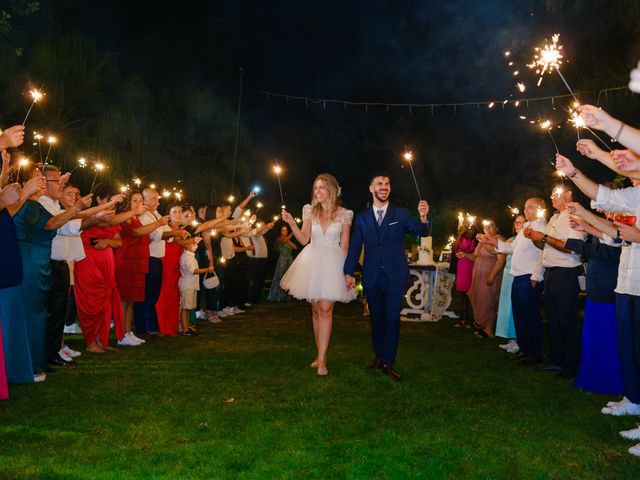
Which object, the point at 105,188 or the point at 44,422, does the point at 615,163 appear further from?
the point at 105,188

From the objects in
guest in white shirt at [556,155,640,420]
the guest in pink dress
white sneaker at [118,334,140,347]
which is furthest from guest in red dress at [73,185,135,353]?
the guest in pink dress

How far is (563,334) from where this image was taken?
7.60 meters

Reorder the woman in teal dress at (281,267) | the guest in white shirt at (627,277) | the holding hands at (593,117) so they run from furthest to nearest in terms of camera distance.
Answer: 1. the woman in teal dress at (281,267)
2. the guest in white shirt at (627,277)
3. the holding hands at (593,117)

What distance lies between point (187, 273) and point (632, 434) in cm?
746

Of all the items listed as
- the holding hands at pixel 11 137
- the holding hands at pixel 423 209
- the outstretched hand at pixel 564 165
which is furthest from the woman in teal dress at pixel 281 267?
the outstretched hand at pixel 564 165

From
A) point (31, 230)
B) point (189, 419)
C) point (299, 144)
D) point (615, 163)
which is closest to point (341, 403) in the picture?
point (189, 419)

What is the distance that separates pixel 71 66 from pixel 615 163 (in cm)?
1327

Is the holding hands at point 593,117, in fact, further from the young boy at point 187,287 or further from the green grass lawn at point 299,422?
the young boy at point 187,287

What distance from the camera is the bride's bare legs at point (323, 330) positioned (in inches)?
279

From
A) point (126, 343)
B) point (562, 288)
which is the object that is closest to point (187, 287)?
point (126, 343)

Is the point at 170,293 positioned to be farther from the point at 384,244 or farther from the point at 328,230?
the point at 384,244

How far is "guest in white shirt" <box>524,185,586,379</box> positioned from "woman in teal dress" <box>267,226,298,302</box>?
10307mm

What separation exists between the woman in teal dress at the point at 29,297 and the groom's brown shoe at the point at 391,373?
385cm

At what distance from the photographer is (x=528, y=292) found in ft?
27.5
